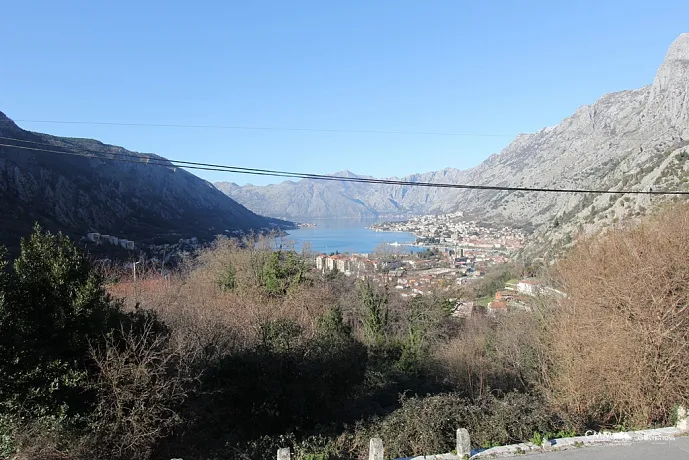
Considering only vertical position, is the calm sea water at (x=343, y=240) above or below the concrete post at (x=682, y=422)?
below

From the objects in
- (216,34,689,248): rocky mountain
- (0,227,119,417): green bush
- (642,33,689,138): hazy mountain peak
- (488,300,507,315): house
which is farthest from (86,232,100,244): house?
(642,33,689,138): hazy mountain peak

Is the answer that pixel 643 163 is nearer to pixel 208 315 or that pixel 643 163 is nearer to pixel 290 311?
pixel 290 311

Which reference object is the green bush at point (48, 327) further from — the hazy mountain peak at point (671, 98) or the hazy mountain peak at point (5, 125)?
the hazy mountain peak at point (671, 98)


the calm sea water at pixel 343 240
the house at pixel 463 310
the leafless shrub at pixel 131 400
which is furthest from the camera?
the calm sea water at pixel 343 240

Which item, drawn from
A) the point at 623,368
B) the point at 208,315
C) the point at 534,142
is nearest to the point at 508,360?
the point at 623,368

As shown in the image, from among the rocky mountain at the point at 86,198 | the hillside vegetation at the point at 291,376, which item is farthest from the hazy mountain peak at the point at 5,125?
the hillside vegetation at the point at 291,376

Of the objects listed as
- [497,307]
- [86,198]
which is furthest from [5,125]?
[497,307]
